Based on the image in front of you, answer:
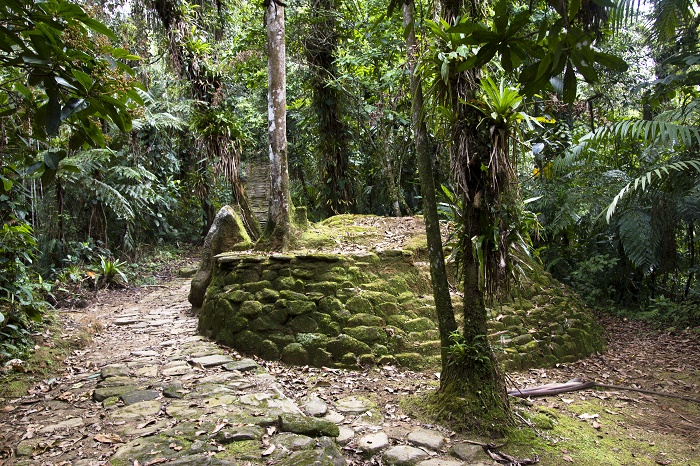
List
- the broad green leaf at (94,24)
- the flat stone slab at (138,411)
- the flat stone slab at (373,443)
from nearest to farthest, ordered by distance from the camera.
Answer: the broad green leaf at (94,24) → the flat stone slab at (373,443) → the flat stone slab at (138,411)

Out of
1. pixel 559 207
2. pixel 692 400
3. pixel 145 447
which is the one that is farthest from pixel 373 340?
pixel 559 207

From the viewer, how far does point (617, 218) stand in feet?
22.7

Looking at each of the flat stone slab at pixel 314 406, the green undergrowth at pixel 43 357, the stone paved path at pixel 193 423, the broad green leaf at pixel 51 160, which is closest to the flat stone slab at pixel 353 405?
the stone paved path at pixel 193 423

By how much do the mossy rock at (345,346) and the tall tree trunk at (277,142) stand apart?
4.86ft

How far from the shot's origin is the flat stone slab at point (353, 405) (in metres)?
3.71

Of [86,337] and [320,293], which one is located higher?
[320,293]

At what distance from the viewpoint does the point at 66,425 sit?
10.2 ft

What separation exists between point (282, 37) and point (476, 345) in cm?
435

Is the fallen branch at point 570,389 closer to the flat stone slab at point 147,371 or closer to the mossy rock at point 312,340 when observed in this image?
the mossy rock at point 312,340

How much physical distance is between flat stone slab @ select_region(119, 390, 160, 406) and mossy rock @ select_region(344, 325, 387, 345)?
191cm

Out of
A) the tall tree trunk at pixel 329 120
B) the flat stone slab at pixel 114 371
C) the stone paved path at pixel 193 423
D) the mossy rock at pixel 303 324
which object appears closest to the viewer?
the stone paved path at pixel 193 423

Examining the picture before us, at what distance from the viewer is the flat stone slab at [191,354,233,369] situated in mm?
4393

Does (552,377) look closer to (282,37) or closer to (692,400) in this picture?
(692,400)

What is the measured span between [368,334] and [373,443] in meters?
1.64
